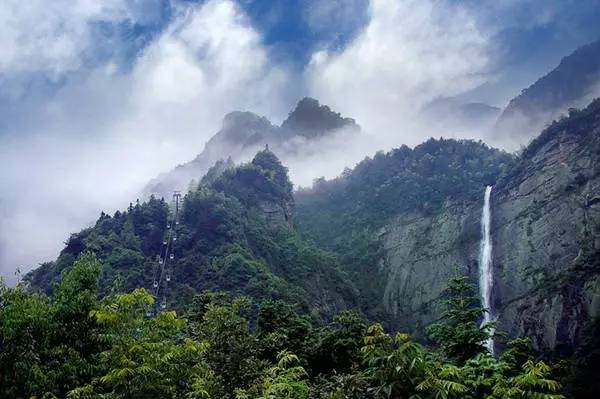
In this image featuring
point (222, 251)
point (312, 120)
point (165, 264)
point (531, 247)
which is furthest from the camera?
point (312, 120)

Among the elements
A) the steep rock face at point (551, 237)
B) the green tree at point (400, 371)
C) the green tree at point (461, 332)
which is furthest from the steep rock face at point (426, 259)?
the green tree at point (400, 371)

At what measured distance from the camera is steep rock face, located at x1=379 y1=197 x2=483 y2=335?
77.2 m

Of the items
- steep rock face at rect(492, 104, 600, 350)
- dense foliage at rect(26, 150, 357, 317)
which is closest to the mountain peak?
dense foliage at rect(26, 150, 357, 317)

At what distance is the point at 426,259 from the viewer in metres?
83.7

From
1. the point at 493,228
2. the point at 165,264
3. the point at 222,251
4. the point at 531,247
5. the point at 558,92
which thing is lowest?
the point at 531,247

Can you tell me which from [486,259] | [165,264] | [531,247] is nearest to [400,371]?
[165,264]

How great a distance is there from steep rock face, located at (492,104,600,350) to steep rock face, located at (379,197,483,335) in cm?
473

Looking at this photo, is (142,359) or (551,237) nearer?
(142,359)

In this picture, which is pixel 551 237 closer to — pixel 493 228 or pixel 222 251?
pixel 493 228

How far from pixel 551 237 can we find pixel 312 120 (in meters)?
98.3

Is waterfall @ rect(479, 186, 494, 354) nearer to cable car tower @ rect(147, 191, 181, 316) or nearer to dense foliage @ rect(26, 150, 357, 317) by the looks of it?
dense foliage @ rect(26, 150, 357, 317)

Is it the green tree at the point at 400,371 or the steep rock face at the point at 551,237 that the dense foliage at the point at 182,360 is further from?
the steep rock face at the point at 551,237

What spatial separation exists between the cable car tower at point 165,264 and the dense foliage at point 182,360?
4409cm

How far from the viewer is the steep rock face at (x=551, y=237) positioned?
173 ft
